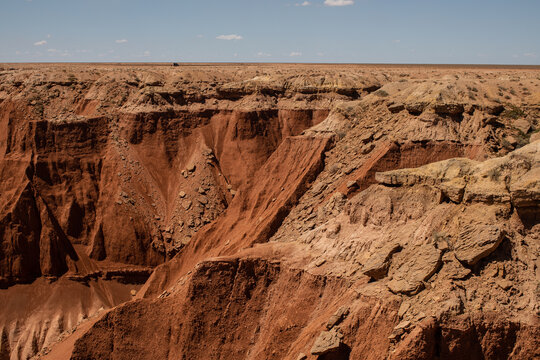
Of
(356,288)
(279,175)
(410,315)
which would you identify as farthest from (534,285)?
(279,175)

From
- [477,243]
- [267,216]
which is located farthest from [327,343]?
[267,216]

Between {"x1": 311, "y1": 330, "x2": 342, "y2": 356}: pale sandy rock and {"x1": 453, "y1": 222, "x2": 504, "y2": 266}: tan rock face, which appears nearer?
{"x1": 453, "y1": 222, "x2": 504, "y2": 266}: tan rock face

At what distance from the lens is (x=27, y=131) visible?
44.9 metres

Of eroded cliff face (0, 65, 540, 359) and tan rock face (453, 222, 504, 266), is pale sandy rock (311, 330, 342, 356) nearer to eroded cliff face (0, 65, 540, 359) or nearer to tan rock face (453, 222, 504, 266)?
eroded cliff face (0, 65, 540, 359)

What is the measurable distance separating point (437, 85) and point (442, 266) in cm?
1724

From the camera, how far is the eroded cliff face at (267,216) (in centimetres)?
2103

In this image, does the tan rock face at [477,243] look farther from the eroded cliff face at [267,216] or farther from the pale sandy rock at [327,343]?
the pale sandy rock at [327,343]

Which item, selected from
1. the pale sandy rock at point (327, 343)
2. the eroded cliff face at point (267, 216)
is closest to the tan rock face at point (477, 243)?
the eroded cliff face at point (267, 216)

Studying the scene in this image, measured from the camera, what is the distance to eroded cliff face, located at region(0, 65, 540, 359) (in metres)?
21.0

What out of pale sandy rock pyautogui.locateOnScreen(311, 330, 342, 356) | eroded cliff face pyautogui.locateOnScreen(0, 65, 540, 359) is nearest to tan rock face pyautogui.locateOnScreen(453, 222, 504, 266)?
eroded cliff face pyautogui.locateOnScreen(0, 65, 540, 359)

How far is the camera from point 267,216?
3531cm

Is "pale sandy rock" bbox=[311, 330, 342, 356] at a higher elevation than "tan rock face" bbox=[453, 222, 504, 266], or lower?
lower

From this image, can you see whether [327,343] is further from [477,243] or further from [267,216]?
[267,216]

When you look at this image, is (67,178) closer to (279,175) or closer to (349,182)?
(279,175)
